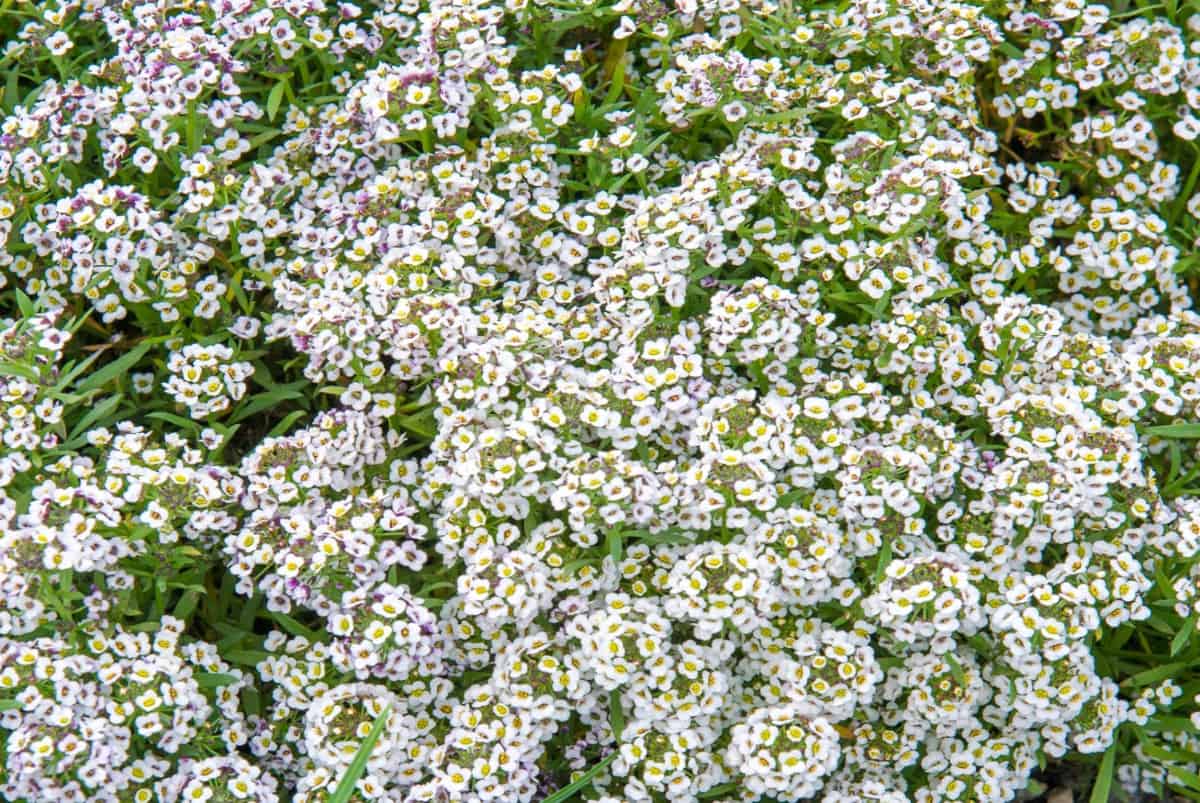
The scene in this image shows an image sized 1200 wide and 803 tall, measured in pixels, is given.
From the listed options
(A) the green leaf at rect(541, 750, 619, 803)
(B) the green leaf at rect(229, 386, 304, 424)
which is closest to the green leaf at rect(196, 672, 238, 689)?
(B) the green leaf at rect(229, 386, 304, 424)

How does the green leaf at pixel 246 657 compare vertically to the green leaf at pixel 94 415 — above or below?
below

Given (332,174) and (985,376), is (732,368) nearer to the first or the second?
(985,376)

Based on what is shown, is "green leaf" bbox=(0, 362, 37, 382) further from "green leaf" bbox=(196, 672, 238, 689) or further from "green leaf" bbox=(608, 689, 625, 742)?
"green leaf" bbox=(608, 689, 625, 742)

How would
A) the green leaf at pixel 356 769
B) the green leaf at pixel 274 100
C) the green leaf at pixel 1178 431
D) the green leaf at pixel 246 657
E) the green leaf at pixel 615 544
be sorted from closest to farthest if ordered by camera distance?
the green leaf at pixel 356 769, the green leaf at pixel 615 544, the green leaf at pixel 246 657, the green leaf at pixel 1178 431, the green leaf at pixel 274 100

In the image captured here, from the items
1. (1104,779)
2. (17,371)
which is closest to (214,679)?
(17,371)

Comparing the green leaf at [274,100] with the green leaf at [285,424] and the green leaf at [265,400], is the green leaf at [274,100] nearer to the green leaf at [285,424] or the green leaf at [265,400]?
the green leaf at [265,400]

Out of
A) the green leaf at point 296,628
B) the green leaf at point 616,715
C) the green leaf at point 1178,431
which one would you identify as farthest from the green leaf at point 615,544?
the green leaf at point 1178,431

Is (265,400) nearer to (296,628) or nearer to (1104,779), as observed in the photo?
(296,628)
